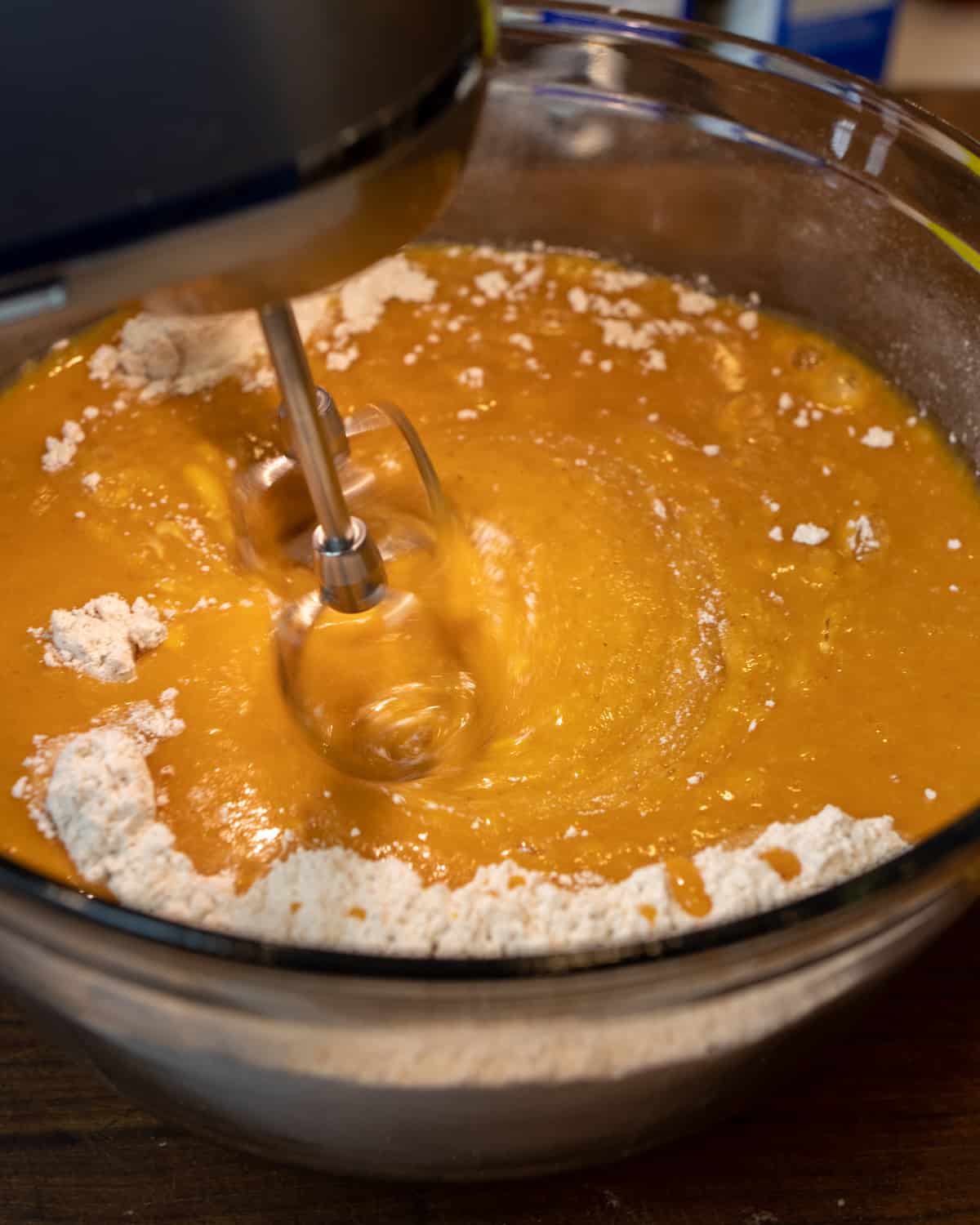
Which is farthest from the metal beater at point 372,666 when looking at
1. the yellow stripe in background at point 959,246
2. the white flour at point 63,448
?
the yellow stripe in background at point 959,246

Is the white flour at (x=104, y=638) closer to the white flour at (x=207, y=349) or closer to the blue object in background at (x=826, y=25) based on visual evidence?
the white flour at (x=207, y=349)

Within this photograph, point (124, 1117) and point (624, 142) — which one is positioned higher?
point (624, 142)

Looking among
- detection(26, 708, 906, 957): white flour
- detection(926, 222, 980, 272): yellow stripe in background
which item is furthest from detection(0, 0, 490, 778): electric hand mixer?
detection(926, 222, 980, 272): yellow stripe in background

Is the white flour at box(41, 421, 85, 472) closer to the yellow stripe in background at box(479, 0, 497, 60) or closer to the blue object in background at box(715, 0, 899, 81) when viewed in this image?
A: the yellow stripe in background at box(479, 0, 497, 60)

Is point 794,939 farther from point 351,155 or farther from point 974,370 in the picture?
point 974,370

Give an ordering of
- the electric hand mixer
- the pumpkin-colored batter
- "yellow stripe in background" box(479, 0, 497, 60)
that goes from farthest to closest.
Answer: the pumpkin-colored batter, "yellow stripe in background" box(479, 0, 497, 60), the electric hand mixer

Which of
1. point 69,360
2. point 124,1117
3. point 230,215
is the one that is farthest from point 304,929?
point 69,360
